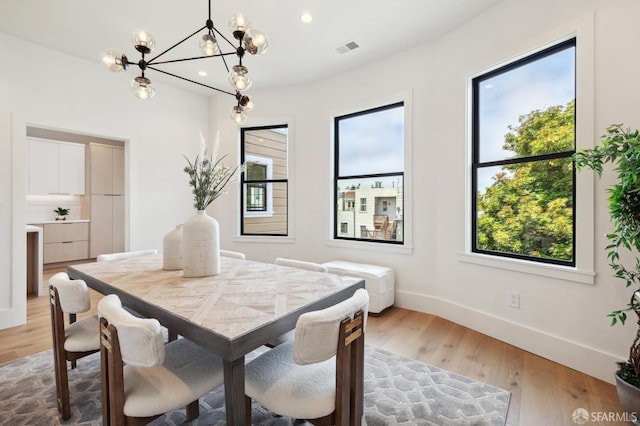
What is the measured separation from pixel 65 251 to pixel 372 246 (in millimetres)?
5873

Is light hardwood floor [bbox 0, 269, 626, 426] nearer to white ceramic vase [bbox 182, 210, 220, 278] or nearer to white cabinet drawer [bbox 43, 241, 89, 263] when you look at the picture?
white ceramic vase [bbox 182, 210, 220, 278]

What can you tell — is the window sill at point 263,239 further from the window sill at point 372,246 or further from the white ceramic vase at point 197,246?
the white ceramic vase at point 197,246

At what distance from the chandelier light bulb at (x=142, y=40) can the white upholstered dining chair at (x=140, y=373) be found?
1466mm

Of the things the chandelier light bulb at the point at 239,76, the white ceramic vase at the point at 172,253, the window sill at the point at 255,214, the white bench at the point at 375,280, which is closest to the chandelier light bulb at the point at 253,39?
the chandelier light bulb at the point at 239,76

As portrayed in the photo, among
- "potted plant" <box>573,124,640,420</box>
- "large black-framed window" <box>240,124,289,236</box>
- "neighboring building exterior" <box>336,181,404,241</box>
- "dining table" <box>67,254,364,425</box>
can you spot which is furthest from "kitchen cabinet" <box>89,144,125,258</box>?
"potted plant" <box>573,124,640,420</box>

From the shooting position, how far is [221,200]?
4770 mm

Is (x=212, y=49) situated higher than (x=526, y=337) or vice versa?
(x=212, y=49)

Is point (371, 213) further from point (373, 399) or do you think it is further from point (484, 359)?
point (373, 399)

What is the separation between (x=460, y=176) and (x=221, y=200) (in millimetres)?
3440

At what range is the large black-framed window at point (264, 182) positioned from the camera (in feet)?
15.0

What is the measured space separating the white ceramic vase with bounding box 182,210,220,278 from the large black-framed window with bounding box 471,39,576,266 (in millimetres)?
2450

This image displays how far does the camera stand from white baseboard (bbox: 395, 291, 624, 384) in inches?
82.0

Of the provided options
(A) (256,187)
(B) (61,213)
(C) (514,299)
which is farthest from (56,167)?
(C) (514,299)

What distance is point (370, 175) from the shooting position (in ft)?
12.6
